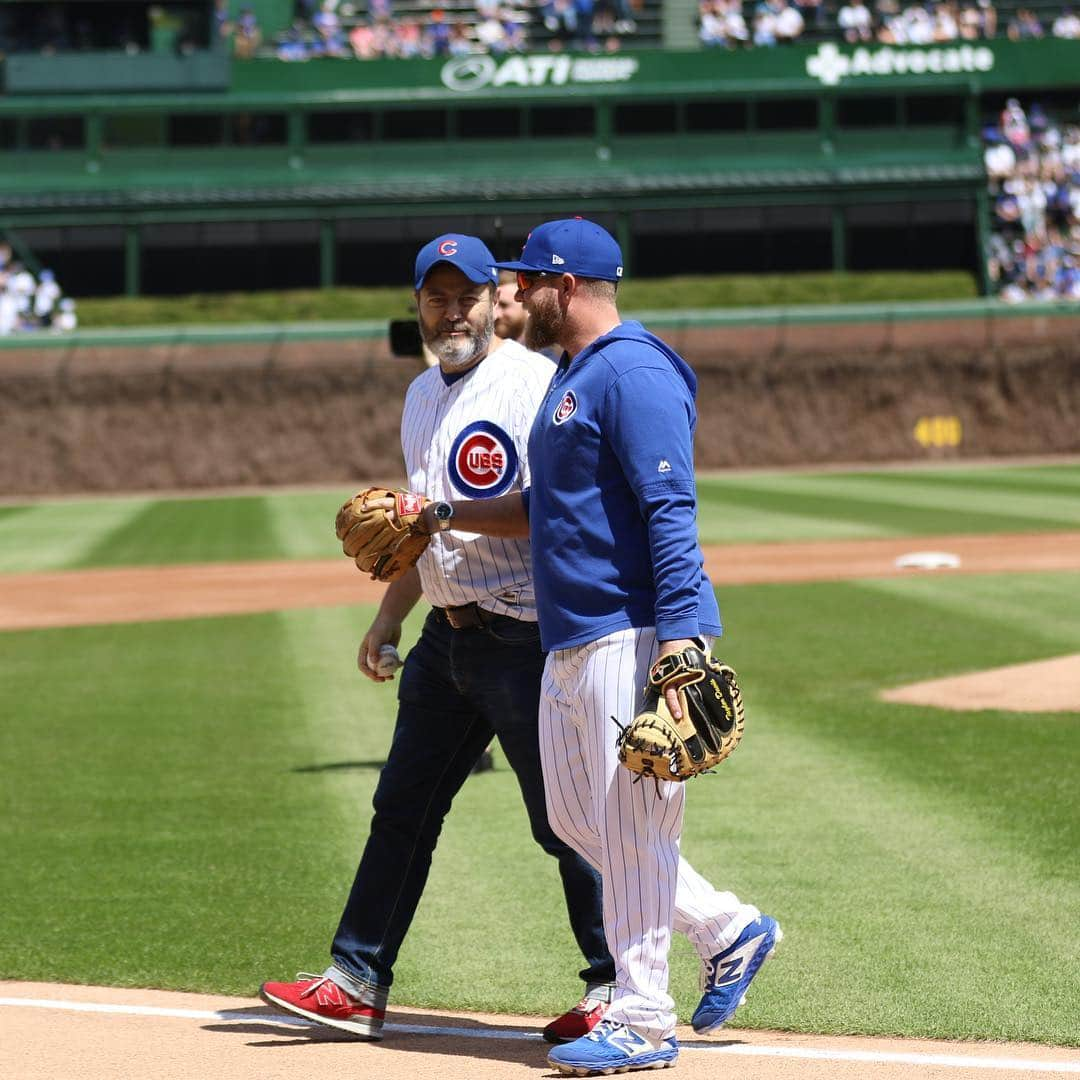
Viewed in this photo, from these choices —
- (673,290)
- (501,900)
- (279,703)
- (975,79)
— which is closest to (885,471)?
(673,290)

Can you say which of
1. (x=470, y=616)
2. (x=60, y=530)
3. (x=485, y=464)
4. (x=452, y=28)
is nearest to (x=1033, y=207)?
(x=452, y=28)

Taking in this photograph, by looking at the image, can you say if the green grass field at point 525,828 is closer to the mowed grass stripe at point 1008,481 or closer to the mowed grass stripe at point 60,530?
the mowed grass stripe at point 60,530

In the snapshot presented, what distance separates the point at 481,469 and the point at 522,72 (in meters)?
36.2

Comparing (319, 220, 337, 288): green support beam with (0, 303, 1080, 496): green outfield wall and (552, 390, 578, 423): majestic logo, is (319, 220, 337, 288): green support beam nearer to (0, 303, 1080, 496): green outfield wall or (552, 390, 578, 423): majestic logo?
(0, 303, 1080, 496): green outfield wall

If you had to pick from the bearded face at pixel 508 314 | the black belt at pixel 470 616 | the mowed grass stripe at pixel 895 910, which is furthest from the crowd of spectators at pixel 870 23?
the black belt at pixel 470 616

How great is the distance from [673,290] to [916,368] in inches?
220

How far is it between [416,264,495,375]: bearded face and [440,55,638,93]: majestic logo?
35.7m

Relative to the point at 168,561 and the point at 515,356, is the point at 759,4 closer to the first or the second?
the point at 168,561

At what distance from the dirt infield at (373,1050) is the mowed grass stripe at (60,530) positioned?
14697 mm

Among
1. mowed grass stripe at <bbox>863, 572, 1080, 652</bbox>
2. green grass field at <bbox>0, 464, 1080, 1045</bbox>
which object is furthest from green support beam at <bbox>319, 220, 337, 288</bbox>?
green grass field at <bbox>0, 464, 1080, 1045</bbox>

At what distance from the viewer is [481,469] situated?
4531 millimetres

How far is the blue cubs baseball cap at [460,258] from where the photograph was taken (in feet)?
14.7

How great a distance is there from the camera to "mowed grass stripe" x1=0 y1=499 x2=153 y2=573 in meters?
19.8

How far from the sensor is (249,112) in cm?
3869
